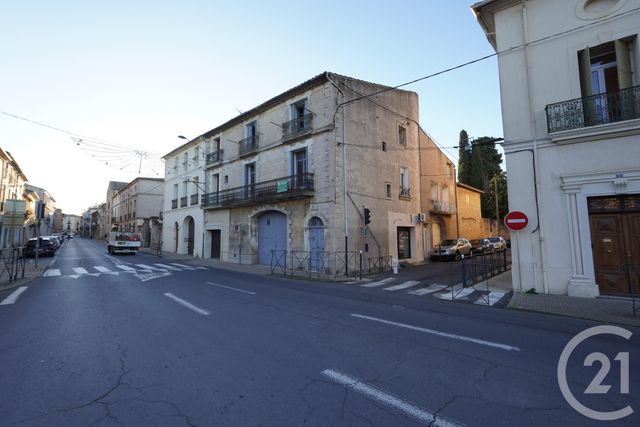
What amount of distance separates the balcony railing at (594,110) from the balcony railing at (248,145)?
51.7ft

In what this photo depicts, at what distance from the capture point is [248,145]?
2102 centimetres

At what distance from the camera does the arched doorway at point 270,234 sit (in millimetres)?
18500

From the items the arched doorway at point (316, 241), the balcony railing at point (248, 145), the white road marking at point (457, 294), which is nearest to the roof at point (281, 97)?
the balcony railing at point (248, 145)

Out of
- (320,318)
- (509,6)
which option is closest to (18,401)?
(320,318)

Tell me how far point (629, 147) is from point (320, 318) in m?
9.62

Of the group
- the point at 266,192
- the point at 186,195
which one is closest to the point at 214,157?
the point at 186,195

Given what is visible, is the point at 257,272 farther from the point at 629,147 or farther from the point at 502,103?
the point at 629,147

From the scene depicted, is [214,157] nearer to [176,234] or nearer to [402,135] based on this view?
[176,234]

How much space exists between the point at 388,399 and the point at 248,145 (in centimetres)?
1978

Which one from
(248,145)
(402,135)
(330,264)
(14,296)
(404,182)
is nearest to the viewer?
(14,296)

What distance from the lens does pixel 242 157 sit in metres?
21.5

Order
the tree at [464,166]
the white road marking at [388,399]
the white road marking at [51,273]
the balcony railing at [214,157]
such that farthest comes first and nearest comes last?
the tree at [464,166]
the balcony railing at [214,157]
the white road marking at [51,273]
the white road marking at [388,399]

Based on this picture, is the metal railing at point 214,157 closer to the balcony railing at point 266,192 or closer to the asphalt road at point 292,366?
the balcony railing at point 266,192

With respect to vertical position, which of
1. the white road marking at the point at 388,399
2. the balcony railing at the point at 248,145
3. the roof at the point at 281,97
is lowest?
the white road marking at the point at 388,399
